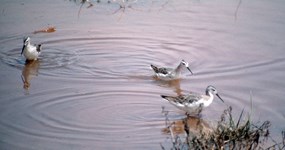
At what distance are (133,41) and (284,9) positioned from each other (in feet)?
15.2

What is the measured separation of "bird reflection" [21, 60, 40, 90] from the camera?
1244 cm

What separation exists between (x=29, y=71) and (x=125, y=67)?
2217 mm

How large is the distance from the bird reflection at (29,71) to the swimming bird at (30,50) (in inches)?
5.0

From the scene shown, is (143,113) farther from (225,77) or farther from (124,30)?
(124,30)

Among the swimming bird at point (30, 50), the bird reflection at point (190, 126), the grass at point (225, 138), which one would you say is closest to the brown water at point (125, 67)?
the bird reflection at point (190, 126)

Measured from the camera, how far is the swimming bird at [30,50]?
44.2 ft

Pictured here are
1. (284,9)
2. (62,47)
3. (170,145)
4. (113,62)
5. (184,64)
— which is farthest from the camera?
(284,9)

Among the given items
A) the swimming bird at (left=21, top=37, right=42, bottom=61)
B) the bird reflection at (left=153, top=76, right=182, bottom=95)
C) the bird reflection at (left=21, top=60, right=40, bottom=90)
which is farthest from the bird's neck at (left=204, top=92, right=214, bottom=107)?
the swimming bird at (left=21, top=37, right=42, bottom=61)

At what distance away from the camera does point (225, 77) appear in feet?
41.0

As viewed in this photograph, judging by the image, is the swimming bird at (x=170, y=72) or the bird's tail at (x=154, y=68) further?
the bird's tail at (x=154, y=68)

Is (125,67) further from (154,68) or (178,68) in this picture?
(178,68)

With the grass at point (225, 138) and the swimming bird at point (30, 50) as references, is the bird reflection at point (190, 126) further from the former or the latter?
the swimming bird at point (30, 50)

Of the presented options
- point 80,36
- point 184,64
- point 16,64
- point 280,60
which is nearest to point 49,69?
point 16,64

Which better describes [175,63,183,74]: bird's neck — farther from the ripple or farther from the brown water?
the ripple
